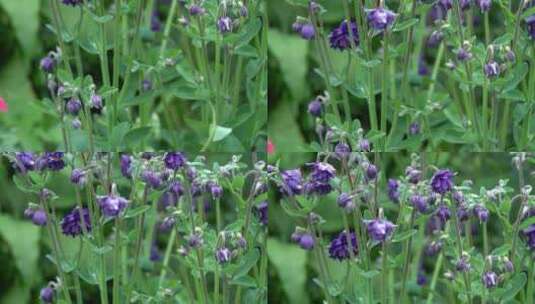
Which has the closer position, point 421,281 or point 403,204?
point 403,204

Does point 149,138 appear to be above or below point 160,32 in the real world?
below

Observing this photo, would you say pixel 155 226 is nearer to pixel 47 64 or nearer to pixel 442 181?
pixel 47 64

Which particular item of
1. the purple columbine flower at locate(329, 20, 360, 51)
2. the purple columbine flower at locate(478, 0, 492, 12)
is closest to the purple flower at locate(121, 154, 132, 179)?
the purple columbine flower at locate(329, 20, 360, 51)

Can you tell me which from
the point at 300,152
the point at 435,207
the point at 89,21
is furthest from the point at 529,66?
the point at 89,21

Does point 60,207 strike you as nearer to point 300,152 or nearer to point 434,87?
point 300,152

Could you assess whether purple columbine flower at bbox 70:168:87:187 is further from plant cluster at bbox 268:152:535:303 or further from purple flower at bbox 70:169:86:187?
plant cluster at bbox 268:152:535:303

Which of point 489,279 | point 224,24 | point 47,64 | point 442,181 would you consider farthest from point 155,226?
point 489,279
